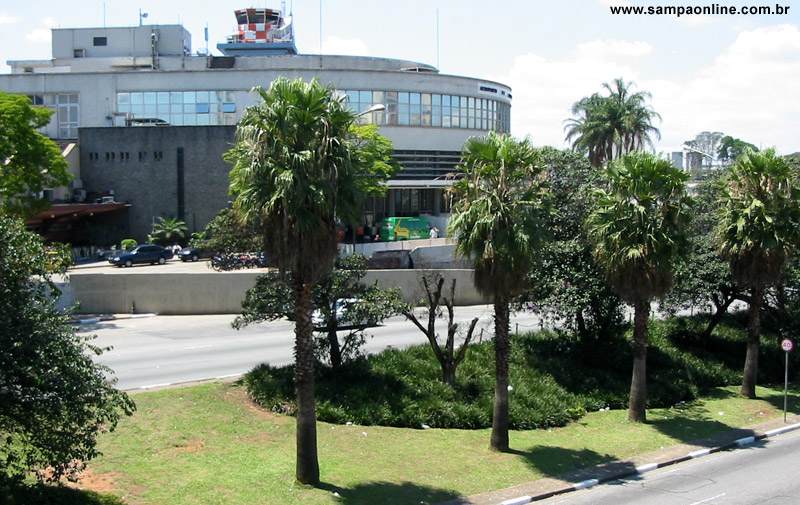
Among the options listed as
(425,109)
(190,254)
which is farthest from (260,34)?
(190,254)

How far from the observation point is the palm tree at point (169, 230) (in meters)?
59.4

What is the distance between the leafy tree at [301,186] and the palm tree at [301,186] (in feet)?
0.06

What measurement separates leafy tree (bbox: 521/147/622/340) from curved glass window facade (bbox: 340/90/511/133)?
38.3 meters

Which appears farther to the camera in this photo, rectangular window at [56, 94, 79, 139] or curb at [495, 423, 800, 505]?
rectangular window at [56, 94, 79, 139]

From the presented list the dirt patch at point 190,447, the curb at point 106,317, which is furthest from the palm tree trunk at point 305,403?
the curb at point 106,317

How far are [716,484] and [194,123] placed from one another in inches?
2260

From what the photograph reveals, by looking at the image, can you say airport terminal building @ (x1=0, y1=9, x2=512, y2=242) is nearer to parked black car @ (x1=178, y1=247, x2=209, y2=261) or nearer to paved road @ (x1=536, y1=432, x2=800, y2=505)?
parked black car @ (x1=178, y1=247, x2=209, y2=261)

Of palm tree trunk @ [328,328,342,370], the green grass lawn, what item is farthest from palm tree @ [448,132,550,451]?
palm tree trunk @ [328,328,342,370]

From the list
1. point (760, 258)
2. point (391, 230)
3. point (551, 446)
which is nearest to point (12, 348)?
point (551, 446)

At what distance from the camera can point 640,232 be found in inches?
812

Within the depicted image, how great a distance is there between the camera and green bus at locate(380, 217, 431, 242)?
207 feet

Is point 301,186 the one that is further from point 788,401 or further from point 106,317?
point 106,317

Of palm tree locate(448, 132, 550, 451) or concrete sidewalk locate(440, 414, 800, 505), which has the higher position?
palm tree locate(448, 132, 550, 451)

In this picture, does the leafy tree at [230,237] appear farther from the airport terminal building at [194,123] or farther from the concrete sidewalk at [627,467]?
the airport terminal building at [194,123]
